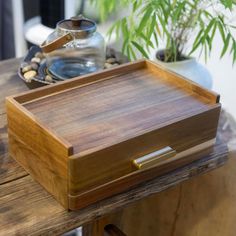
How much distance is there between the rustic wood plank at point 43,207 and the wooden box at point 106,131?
2cm

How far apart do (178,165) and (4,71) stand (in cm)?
57

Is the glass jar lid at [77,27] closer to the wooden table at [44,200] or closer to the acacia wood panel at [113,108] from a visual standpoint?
the acacia wood panel at [113,108]

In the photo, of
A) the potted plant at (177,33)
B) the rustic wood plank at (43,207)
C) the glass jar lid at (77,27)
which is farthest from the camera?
the potted plant at (177,33)

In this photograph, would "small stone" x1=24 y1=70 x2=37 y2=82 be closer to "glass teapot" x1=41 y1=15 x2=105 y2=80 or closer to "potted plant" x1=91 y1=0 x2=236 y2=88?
"glass teapot" x1=41 y1=15 x2=105 y2=80

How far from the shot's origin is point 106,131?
874 millimetres

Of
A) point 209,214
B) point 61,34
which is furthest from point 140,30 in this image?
point 209,214

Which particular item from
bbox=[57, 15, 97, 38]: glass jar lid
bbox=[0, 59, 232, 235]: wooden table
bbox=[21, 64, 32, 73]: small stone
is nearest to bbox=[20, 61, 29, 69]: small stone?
bbox=[21, 64, 32, 73]: small stone

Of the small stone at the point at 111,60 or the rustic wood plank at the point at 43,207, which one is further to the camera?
A: the small stone at the point at 111,60

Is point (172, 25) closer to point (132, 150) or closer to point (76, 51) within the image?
point (76, 51)

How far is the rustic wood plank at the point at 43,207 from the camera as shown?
81 centimetres

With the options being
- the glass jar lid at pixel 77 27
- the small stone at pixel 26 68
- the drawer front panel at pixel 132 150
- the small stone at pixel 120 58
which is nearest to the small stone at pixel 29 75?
the small stone at pixel 26 68

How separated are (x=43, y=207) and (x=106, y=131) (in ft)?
0.55

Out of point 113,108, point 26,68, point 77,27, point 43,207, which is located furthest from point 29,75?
point 43,207

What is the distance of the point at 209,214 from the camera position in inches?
46.7
